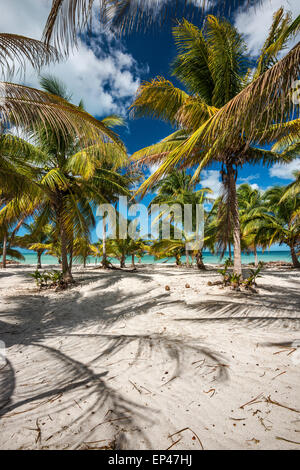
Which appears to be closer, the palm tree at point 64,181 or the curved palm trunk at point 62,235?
the palm tree at point 64,181

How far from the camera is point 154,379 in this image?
5.87 feet

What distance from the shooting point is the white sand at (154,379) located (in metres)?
1.22

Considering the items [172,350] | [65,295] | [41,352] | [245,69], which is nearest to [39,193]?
[65,295]

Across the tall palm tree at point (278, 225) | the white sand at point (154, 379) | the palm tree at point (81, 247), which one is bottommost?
the white sand at point (154, 379)

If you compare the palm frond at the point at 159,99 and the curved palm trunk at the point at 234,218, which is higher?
the palm frond at the point at 159,99

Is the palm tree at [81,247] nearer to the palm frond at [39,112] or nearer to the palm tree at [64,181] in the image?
the palm tree at [64,181]

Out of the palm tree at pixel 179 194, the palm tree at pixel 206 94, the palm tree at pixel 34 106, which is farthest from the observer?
the palm tree at pixel 179 194

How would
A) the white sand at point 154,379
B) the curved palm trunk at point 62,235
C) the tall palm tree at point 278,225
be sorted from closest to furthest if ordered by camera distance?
the white sand at point 154,379, the curved palm trunk at point 62,235, the tall palm tree at point 278,225

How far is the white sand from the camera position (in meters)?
1.22

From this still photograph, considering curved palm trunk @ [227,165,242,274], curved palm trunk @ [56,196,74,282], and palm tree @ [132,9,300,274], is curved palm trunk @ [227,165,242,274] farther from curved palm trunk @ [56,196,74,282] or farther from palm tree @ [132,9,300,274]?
curved palm trunk @ [56,196,74,282]

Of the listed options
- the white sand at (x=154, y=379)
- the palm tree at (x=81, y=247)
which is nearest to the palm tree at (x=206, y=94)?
the white sand at (x=154, y=379)

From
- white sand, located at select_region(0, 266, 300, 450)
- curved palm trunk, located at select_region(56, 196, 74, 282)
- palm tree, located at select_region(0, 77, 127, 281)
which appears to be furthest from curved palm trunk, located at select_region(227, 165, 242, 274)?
curved palm trunk, located at select_region(56, 196, 74, 282)
